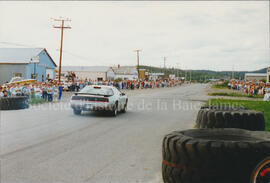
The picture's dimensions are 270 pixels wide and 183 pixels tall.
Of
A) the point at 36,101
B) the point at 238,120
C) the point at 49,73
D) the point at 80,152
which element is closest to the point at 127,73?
the point at 49,73

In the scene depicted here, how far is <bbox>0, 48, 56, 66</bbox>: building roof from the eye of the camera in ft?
156

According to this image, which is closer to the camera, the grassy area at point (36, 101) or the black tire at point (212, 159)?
the black tire at point (212, 159)

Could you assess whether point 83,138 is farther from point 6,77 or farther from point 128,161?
point 6,77

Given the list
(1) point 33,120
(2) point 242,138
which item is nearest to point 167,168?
(2) point 242,138

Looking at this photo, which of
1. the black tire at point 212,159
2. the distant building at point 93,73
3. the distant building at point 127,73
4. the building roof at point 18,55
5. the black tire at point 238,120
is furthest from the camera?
the distant building at point 127,73

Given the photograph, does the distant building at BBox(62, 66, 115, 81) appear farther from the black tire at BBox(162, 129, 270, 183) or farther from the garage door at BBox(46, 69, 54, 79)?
the black tire at BBox(162, 129, 270, 183)

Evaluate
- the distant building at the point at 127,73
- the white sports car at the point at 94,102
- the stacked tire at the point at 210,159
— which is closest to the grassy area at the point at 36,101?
the white sports car at the point at 94,102

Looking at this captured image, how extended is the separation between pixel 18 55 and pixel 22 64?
114 inches

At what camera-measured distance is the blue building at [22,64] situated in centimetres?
4734

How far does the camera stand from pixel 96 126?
10648 millimetres

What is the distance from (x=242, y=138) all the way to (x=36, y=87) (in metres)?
19.6

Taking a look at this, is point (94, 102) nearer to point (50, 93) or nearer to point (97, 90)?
point (97, 90)

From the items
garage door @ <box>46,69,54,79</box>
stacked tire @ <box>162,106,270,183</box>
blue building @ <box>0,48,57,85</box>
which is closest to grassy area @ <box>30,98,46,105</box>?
stacked tire @ <box>162,106,270,183</box>

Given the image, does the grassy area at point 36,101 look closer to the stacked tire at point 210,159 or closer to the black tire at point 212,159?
the stacked tire at point 210,159
